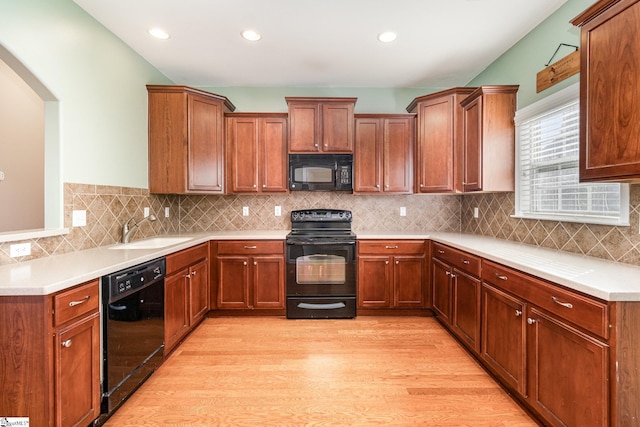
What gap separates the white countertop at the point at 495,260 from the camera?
131cm

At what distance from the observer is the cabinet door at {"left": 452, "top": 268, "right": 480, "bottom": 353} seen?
7.53 ft

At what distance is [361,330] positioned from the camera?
A: 2932 millimetres

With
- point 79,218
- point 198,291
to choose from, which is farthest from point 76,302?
point 198,291

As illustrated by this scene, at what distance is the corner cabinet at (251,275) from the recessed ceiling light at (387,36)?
2.18 metres

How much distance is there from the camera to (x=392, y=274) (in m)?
3.26

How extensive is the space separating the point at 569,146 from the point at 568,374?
163cm

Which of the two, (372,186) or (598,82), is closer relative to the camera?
(598,82)

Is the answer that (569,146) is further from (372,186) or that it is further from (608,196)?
(372,186)

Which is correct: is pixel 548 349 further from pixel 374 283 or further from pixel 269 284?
pixel 269 284

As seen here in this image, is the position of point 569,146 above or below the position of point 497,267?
above

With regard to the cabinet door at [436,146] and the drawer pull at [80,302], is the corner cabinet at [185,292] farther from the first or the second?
the cabinet door at [436,146]

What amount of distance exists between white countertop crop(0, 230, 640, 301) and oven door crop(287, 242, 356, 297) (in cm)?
117

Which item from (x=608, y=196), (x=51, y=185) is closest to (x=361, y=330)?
(x=608, y=196)

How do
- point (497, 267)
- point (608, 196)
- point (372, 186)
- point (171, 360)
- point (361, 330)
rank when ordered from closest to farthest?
point (608, 196), point (497, 267), point (171, 360), point (361, 330), point (372, 186)
